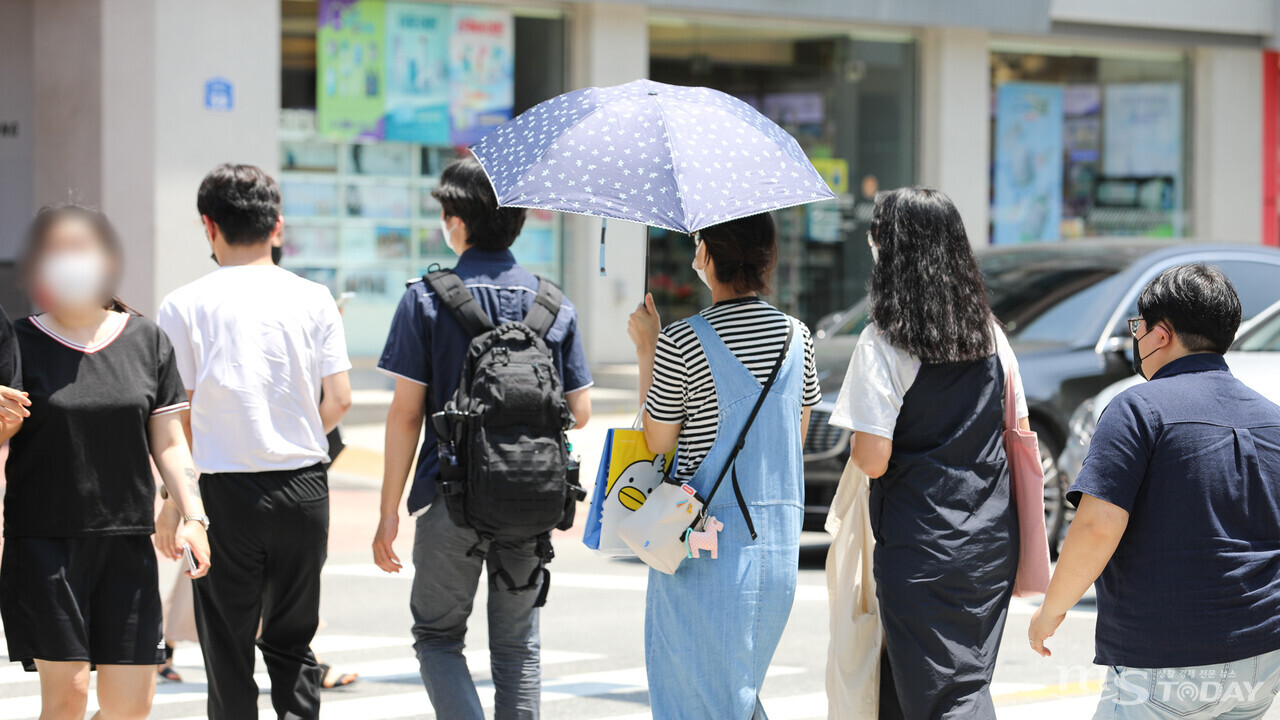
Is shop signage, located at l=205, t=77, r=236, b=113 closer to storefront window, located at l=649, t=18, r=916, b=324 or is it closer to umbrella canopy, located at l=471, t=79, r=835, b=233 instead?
storefront window, located at l=649, t=18, r=916, b=324

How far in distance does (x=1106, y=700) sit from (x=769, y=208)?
1.53 m

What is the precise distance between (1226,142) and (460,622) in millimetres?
19538

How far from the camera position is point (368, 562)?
9789mm

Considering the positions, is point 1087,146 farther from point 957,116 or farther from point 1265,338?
point 1265,338

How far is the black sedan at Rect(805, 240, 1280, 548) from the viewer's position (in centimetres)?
922

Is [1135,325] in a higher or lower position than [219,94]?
lower

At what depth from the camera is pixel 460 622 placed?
470cm

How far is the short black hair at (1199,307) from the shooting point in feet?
12.4

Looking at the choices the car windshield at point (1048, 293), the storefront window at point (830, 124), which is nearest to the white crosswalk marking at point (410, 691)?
the car windshield at point (1048, 293)

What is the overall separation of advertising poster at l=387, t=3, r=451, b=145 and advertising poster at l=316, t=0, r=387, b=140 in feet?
0.42

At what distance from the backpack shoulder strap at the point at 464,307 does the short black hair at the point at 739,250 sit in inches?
30.9

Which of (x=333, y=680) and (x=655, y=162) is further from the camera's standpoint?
(x=333, y=680)

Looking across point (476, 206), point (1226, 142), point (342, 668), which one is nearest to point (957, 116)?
point (1226, 142)

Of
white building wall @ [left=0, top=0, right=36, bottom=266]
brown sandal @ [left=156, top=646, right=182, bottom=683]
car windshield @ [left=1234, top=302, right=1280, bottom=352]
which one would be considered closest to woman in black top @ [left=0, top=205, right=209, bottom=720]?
brown sandal @ [left=156, top=646, right=182, bottom=683]
